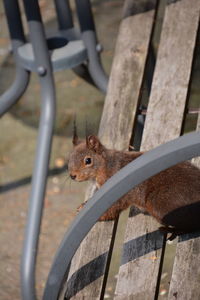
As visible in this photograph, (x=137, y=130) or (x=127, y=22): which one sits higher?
(x=127, y=22)

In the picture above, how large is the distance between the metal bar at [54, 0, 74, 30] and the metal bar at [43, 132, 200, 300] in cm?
190

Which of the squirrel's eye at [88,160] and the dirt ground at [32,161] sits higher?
the squirrel's eye at [88,160]

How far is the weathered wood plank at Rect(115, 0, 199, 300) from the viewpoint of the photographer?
221 cm

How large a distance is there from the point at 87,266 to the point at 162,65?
1.06m

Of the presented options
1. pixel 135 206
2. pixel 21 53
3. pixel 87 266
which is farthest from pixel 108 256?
pixel 21 53

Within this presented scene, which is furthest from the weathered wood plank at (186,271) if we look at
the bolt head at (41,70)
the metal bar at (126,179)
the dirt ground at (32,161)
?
the bolt head at (41,70)

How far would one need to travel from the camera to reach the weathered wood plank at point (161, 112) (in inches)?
87.1

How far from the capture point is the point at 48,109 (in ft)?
11.0

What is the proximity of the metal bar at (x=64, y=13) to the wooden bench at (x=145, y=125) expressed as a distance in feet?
1.36

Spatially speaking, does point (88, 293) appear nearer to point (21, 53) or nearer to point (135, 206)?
point (135, 206)

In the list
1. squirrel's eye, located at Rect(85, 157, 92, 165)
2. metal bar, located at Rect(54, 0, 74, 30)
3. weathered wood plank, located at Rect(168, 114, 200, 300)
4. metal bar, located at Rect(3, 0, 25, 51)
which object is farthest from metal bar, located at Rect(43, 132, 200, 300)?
metal bar, located at Rect(54, 0, 74, 30)

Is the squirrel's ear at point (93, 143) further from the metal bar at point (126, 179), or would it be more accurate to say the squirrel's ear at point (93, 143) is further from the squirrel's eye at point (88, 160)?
the metal bar at point (126, 179)

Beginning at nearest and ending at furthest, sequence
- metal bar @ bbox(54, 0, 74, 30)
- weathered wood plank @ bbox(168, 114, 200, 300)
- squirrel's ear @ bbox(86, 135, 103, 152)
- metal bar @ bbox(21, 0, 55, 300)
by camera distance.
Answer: weathered wood plank @ bbox(168, 114, 200, 300)
squirrel's ear @ bbox(86, 135, 103, 152)
metal bar @ bbox(21, 0, 55, 300)
metal bar @ bbox(54, 0, 74, 30)

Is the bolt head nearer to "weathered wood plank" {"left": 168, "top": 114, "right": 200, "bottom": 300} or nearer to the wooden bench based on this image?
the wooden bench
